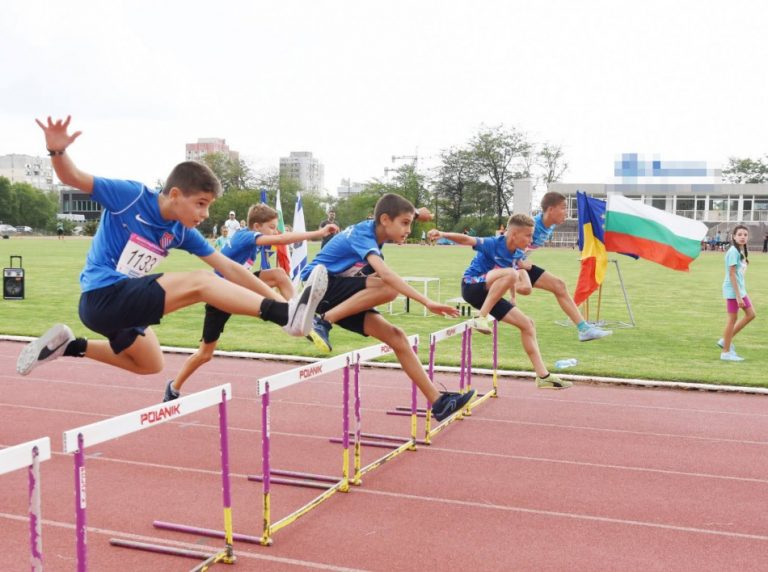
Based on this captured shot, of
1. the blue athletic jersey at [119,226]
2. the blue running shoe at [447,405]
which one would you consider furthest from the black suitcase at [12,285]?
the blue running shoe at [447,405]

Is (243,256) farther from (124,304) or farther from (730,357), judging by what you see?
(730,357)

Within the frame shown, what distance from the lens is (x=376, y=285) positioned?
535cm

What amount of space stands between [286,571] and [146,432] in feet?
9.18

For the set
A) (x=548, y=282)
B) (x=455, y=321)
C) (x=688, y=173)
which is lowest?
(x=455, y=321)

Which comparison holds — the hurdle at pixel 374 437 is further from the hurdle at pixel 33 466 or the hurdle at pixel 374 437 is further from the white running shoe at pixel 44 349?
the hurdle at pixel 33 466

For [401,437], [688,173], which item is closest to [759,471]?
[401,437]

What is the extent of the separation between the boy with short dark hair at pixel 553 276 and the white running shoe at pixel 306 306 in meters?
3.52

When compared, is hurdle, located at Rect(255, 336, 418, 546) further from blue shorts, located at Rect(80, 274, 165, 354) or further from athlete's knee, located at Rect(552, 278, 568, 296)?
athlete's knee, located at Rect(552, 278, 568, 296)

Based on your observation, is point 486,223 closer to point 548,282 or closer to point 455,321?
point 455,321

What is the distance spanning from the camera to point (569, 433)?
6211 millimetres

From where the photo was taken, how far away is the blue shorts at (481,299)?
6.93m

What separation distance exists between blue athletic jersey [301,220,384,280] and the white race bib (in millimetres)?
1539

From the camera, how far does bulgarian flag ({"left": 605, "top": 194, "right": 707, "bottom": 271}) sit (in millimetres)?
10961

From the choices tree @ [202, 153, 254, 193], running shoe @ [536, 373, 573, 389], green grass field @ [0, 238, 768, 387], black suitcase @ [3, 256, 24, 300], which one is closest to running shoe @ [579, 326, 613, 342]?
running shoe @ [536, 373, 573, 389]
